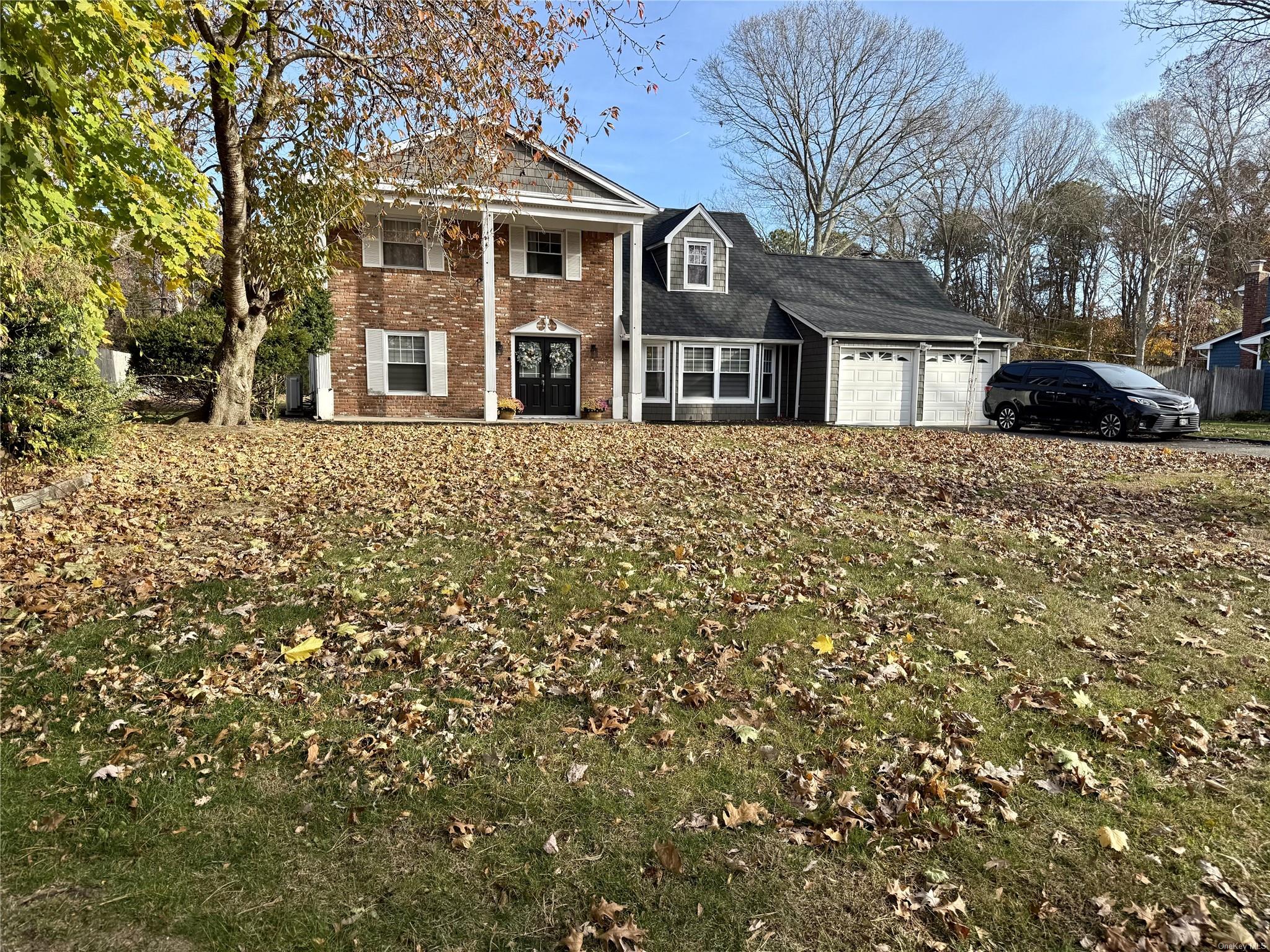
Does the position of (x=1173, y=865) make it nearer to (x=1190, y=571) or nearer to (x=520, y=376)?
(x=1190, y=571)

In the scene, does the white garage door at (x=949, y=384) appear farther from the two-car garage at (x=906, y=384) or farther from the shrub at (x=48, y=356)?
the shrub at (x=48, y=356)

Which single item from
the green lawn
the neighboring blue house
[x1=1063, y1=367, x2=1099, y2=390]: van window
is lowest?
the green lawn

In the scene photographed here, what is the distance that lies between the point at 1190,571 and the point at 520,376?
1606 centimetres

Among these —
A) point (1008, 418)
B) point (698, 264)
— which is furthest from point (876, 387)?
point (698, 264)

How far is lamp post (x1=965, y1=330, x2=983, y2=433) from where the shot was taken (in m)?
19.4

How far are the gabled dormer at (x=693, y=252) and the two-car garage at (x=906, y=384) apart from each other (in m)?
4.41

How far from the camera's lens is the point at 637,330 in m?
20.0

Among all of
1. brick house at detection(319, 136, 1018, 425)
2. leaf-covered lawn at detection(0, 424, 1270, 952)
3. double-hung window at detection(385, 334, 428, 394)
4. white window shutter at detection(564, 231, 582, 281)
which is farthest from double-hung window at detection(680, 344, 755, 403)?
leaf-covered lawn at detection(0, 424, 1270, 952)

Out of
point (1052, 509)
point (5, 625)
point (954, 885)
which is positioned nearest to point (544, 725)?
point (954, 885)

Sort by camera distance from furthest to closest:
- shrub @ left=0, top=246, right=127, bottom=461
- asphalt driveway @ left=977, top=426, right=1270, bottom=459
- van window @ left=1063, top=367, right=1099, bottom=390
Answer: van window @ left=1063, top=367, right=1099, bottom=390 → asphalt driveway @ left=977, top=426, right=1270, bottom=459 → shrub @ left=0, top=246, right=127, bottom=461

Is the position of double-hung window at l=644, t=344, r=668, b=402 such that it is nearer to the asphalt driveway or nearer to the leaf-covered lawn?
the asphalt driveway

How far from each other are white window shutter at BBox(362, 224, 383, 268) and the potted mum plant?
6139 millimetres

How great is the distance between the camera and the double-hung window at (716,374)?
2175 centimetres

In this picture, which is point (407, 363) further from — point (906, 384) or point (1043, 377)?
point (1043, 377)
